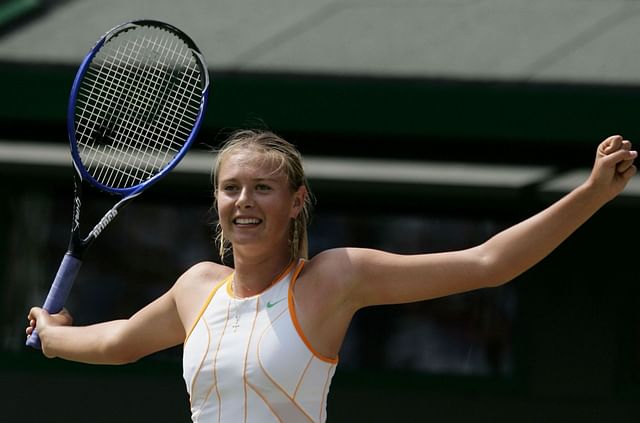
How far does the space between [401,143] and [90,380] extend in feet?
8.74

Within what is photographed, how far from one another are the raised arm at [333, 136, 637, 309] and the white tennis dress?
0.17 meters

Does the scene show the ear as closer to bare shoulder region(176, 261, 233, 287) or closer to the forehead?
the forehead

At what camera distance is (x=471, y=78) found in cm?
659

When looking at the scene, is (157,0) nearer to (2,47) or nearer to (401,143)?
(2,47)

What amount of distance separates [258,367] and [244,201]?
39cm

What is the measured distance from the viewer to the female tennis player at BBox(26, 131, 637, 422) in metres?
2.60

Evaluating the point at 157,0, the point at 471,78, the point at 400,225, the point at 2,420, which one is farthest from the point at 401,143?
the point at 2,420

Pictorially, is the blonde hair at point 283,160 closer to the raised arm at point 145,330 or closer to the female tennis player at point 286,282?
the female tennis player at point 286,282

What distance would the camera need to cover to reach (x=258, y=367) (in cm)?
271

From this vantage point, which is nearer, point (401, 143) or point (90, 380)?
point (401, 143)

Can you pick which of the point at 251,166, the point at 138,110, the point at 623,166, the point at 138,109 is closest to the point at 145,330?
the point at 251,166

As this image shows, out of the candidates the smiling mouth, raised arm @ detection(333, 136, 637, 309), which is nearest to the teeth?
the smiling mouth

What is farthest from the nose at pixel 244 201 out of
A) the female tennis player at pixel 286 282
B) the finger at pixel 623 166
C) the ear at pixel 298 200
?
the finger at pixel 623 166

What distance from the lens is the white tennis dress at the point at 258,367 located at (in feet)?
8.89
